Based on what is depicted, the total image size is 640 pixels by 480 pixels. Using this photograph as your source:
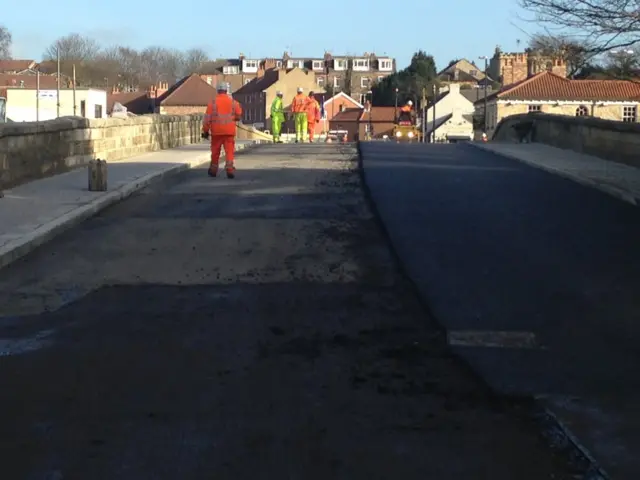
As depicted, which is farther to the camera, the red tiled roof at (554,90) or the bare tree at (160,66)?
the bare tree at (160,66)

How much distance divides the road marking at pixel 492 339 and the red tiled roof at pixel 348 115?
7702cm

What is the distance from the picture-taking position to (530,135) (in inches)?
1238

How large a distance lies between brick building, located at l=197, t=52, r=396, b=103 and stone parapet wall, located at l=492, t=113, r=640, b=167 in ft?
281

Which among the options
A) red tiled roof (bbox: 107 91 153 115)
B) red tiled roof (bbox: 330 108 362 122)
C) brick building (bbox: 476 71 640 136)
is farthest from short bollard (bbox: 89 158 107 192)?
red tiled roof (bbox: 107 91 153 115)

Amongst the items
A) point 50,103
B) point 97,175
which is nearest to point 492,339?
point 97,175

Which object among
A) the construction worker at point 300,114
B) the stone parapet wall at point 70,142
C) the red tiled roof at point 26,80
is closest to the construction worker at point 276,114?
the construction worker at point 300,114

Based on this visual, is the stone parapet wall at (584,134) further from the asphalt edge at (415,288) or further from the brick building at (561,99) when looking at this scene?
the brick building at (561,99)

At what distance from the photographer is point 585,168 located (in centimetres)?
1911

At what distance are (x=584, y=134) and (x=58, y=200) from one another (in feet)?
46.1

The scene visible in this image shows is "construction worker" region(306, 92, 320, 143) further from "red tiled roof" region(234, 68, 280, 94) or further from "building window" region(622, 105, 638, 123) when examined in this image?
"red tiled roof" region(234, 68, 280, 94)

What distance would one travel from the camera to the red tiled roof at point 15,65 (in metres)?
99.1

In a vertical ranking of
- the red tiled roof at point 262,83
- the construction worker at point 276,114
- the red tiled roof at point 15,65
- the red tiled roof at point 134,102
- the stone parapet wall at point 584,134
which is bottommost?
the stone parapet wall at point 584,134

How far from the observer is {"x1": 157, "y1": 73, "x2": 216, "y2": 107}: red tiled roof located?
85.0m

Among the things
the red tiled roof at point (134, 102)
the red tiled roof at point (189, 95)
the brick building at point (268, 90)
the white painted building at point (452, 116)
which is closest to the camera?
the white painted building at point (452, 116)
